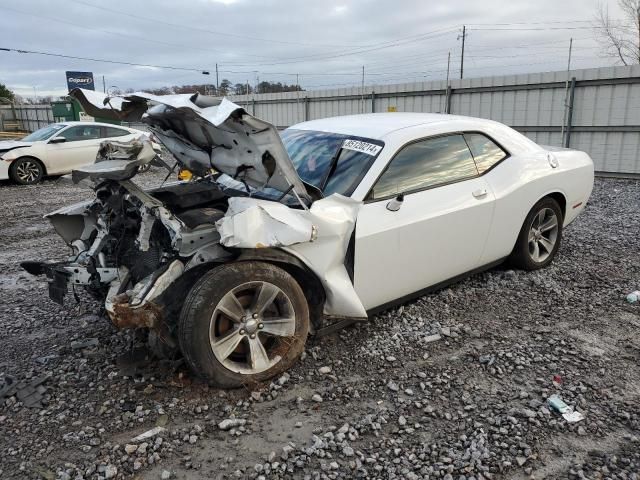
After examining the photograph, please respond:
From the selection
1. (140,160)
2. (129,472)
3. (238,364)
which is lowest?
(129,472)

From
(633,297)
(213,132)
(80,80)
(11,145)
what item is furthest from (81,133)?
(80,80)

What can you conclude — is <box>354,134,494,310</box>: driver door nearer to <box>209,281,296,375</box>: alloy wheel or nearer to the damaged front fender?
the damaged front fender

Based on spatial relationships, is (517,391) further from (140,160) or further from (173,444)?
(140,160)

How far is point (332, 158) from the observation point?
156 inches

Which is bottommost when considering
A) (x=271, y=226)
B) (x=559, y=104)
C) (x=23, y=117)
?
(x=271, y=226)

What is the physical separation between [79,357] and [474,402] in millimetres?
2687

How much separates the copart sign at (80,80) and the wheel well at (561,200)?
26.1 m

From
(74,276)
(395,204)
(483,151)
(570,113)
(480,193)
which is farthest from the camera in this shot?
(570,113)

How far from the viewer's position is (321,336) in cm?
360

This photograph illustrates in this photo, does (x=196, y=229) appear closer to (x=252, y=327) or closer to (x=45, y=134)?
(x=252, y=327)

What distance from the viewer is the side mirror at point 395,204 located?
355 cm

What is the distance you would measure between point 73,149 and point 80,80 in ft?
53.9

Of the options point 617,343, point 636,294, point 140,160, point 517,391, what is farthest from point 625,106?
point 140,160

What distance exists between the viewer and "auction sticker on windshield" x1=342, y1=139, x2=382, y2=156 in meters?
3.76
